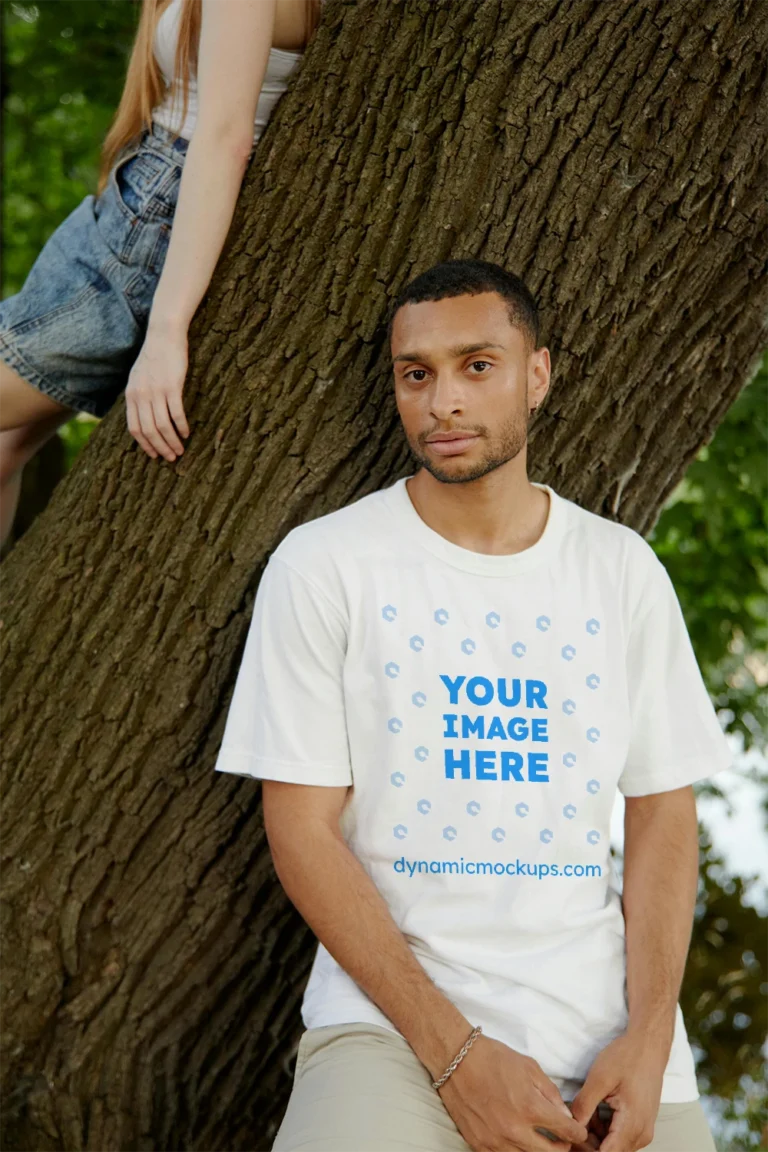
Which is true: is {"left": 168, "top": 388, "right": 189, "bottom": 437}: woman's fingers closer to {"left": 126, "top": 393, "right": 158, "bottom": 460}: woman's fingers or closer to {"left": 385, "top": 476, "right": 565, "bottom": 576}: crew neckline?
{"left": 126, "top": 393, "right": 158, "bottom": 460}: woman's fingers

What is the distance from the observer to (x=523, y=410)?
2.56 metres

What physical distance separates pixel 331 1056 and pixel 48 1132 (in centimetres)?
94

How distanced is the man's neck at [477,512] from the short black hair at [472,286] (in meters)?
0.34

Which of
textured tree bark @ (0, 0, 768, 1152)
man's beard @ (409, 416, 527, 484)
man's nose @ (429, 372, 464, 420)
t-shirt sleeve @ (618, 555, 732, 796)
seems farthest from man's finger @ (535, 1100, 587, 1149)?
man's nose @ (429, 372, 464, 420)

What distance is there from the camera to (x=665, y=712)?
2.58 m

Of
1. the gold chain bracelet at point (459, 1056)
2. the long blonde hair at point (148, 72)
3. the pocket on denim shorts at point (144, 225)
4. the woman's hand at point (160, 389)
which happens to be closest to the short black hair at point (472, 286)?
the woman's hand at point (160, 389)

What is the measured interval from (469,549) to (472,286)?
0.56m

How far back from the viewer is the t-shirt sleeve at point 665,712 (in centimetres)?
257

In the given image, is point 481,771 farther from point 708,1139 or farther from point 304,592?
point 708,1139

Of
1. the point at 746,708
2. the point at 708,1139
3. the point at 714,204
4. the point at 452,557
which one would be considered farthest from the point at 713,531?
the point at 708,1139

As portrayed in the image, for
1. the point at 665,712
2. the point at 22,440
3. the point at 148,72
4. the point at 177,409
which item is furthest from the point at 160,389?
the point at 665,712

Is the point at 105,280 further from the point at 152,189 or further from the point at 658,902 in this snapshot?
the point at 658,902

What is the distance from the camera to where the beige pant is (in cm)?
214

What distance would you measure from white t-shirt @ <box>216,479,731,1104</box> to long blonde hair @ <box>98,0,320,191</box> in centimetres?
110
